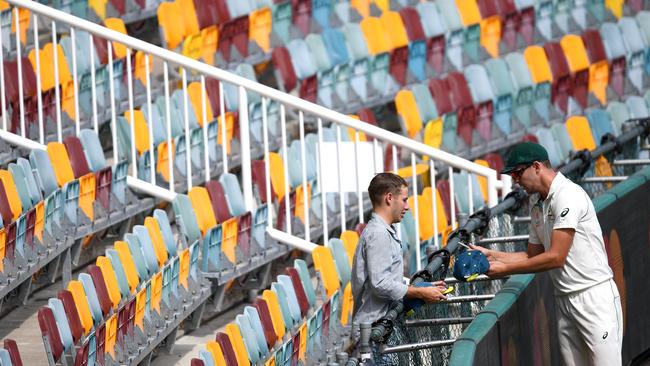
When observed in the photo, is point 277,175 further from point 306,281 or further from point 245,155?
point 306,281

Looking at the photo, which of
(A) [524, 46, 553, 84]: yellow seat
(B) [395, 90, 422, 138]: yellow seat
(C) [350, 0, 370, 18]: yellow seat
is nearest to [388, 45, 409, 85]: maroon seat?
(B) [395, 90, 422, 138]: yellow seat

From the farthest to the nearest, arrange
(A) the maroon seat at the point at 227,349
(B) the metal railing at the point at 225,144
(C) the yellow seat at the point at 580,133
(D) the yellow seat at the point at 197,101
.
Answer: (C) the yellow seat at the point at 580,133
(D) the yellow seat at the point at 197,101
(B) the metal railing at the point at 225,144
(A) the maroon seat at the point at 227,349

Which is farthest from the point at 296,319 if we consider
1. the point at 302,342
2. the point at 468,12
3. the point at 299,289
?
the point at 468,12

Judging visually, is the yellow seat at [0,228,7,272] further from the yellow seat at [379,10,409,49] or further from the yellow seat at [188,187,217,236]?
the yellow seat at [379,10,409,49]

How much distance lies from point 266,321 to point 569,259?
1.92 metres

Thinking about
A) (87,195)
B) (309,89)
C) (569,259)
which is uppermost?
(309,89)

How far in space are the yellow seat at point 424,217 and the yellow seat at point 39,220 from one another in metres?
1.99

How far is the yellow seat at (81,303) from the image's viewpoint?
5.91 metres

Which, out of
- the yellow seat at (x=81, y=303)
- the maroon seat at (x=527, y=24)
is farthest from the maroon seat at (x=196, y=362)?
the maroon seat at (x=527, y=24)

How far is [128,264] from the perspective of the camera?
6.39 metres

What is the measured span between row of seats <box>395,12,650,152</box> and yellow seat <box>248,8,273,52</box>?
0.96m

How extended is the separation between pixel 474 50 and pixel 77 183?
4792mm

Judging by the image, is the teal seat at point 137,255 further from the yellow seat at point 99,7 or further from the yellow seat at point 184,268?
the yellow seat at point 99,7

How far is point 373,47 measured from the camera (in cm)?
1023
